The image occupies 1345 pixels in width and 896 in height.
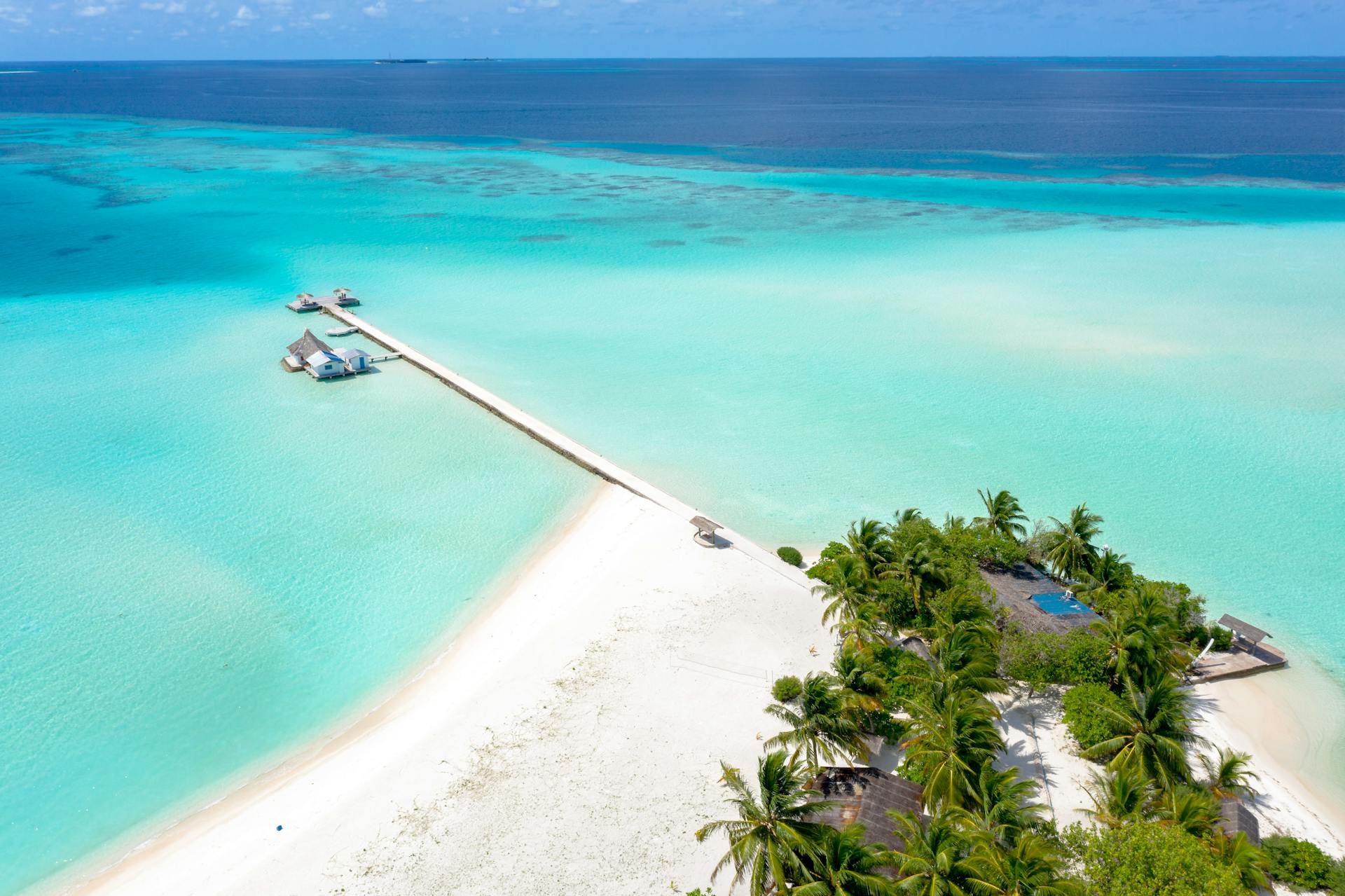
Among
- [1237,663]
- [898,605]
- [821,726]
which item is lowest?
[821,726]

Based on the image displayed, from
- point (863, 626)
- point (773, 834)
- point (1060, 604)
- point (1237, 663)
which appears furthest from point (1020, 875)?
point (1237, 663)

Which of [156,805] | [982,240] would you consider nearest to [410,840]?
[156,805]

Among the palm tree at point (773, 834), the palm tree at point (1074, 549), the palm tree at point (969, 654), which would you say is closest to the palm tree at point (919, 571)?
the palm tree at point (969, 654)

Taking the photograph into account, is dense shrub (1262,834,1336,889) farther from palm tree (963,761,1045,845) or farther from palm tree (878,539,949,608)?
palm tree (878,539,949,608)

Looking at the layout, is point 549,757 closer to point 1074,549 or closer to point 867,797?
point 867,797

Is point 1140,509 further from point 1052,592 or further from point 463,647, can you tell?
point 463,647

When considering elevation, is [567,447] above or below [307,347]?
above

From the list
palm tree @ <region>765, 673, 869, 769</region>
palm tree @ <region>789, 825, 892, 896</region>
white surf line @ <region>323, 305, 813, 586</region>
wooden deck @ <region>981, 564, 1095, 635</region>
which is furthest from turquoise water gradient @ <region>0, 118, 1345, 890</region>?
palm tree @ <region>789, 825, 892, 896</region>
